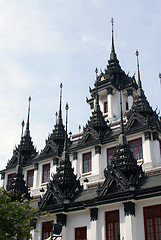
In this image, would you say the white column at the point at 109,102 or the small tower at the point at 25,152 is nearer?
the small tower at the point at 25,152

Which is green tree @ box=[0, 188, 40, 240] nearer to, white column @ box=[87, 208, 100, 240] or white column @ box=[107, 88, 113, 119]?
white column @ box=[87, 208, 100, 240]

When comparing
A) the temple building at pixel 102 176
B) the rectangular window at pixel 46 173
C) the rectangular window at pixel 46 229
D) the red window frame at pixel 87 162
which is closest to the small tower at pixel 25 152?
the temple building at pixel 102 176

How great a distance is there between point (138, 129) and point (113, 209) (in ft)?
35.4

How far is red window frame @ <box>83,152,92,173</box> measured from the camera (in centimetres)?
3756

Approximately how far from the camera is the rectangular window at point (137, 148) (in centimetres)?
3444

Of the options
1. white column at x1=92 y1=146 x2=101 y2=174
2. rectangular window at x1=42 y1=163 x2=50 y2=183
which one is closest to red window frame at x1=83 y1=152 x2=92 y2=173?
white column at x1=92 y1=146 x2=101 y2=174

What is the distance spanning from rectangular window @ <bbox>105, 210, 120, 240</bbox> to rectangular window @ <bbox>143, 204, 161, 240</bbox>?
7.33 feet

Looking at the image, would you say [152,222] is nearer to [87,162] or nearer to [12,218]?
[12,218]

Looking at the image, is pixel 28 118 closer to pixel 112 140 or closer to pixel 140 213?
pixel 112 140

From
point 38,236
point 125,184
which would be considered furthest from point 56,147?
point 125,184

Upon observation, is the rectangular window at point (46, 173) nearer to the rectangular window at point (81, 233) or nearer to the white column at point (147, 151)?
the white column at point (147, 151)

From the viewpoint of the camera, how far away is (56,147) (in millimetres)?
41938

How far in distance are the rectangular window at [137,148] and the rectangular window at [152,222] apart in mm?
9443

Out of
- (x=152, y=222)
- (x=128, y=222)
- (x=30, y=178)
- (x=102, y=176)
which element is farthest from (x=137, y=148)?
(x=30, y=178)
